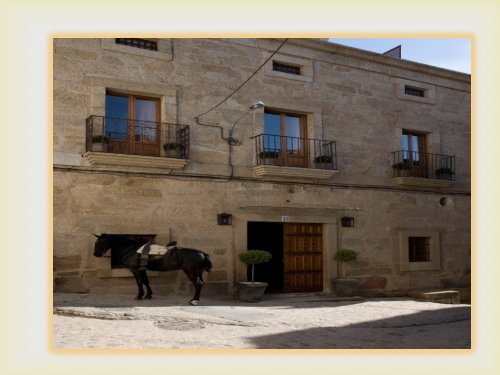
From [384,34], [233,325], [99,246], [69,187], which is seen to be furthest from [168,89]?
[384,34]

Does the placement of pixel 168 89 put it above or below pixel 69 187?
above

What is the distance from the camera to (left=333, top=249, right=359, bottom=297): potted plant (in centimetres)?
1212

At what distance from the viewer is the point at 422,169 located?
14164 mm

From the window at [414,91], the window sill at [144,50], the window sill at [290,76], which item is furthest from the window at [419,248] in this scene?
the window sill at [144,50]

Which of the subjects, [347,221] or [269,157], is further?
[347,221]

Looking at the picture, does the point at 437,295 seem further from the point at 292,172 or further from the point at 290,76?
the point at 290,76

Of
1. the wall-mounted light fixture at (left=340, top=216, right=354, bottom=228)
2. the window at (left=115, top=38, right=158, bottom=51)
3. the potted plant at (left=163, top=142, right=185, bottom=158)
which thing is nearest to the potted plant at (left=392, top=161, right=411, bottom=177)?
the wall-mounted light fixture at (left=340, top=216, right=354, bottom=228)

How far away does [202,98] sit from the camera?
1148 centimetres

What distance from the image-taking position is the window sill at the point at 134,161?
9961 millimetres

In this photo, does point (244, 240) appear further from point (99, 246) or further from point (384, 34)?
point (384, 34)

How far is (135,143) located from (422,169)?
7594mm

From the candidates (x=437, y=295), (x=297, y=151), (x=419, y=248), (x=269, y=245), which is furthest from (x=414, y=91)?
(x=269, y=245)

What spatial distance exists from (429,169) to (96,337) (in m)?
10.4

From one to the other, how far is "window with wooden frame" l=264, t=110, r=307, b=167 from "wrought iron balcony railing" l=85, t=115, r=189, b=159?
209 centimetres
